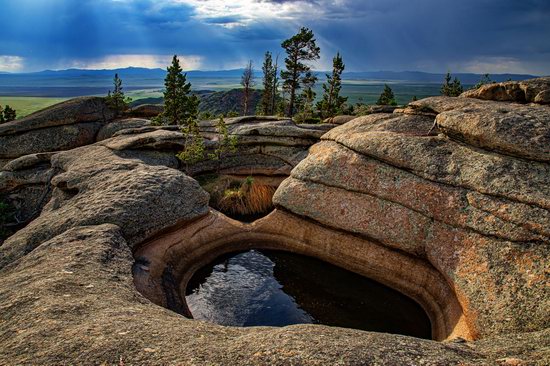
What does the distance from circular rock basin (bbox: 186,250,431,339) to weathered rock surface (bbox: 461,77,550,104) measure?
558 inches

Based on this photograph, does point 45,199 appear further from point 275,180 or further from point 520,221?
point 520,221

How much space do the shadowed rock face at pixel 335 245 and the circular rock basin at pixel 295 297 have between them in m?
0.80

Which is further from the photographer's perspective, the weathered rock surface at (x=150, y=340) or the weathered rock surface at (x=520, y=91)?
the weathered rock surface at (x=520, y=91)

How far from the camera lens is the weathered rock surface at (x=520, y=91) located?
21344 mm

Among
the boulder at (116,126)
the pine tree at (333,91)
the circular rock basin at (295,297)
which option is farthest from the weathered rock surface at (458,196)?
the pine tree at (333,91)

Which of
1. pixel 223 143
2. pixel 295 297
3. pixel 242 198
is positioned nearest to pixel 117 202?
pixel 295 297

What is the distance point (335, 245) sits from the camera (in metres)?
23.2

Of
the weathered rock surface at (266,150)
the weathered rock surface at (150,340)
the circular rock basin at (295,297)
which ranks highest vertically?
the weathered rock surface at (266,150)

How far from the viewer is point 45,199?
97.4 feet

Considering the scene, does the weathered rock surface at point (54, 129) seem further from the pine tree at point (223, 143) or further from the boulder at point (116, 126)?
the pine tree at point (223, 143)

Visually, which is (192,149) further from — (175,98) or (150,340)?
(175,98)

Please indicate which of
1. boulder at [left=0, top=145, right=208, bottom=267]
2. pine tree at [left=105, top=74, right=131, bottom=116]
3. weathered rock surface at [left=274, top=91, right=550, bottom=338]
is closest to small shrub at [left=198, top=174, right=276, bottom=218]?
weathered rock surface at [left=274, top=91, right=550, bottom=338]

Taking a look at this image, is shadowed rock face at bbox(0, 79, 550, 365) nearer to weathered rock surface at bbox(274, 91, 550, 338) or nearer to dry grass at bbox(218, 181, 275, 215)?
weathered rock surface at bbox(274, 91, 550, 338)

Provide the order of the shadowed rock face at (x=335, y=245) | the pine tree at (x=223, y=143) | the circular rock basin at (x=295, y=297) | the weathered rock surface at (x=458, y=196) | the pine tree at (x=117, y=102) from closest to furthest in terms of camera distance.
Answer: the shadowed rock face at (x=335, y=245)
the weathered rock surface at (x=458, y=196)
the circular rock basin at (x=295, y=297)
the pine tree at (x=223, y=143)
the pine tree at (x=117, y=102)
